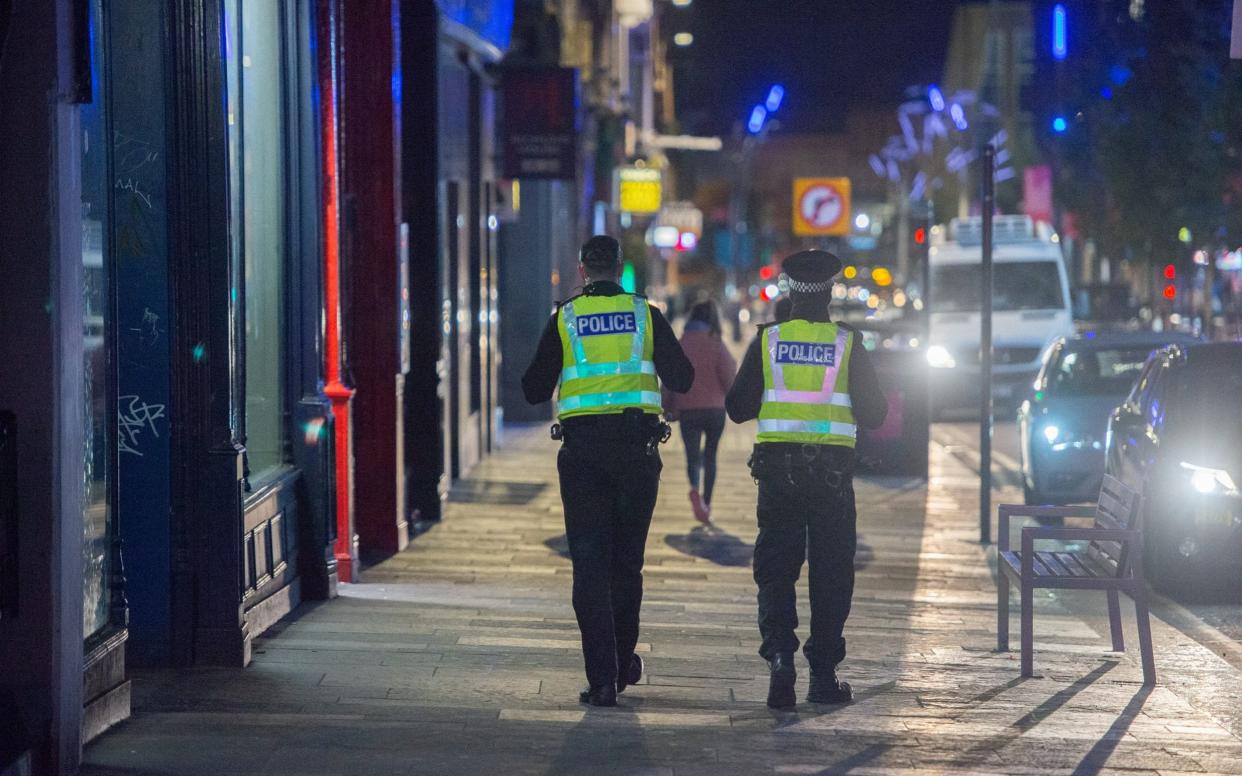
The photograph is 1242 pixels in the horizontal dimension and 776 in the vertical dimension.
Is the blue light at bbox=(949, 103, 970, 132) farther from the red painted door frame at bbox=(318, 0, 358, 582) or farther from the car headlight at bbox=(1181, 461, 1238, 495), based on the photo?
the red painted door frame at bbox=(318, 0, 358, 582)

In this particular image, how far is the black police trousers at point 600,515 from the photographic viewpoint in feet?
23.8

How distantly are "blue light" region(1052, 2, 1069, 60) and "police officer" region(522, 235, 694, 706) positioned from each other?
208ft

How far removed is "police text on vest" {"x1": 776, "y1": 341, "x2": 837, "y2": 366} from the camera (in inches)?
293

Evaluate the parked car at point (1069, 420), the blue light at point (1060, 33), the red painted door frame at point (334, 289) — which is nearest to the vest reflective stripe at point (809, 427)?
the red painted door frame at point (334, 289)

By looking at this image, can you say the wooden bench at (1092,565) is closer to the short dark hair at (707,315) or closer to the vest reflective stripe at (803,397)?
the vest reflective stripe at (803,397)

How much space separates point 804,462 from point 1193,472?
452 centimetres

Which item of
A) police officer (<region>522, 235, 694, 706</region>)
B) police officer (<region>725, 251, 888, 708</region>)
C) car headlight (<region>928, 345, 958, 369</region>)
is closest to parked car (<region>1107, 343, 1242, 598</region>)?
police officer (<region>725, 251, 888, 708</region>)

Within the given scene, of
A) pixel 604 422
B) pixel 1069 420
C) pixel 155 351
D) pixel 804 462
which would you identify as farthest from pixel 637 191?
pixel 604 422

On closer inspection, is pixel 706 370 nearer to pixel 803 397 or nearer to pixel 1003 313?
pixel 803 397

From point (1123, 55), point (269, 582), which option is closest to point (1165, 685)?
point (269, 582)

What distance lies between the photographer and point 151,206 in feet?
25.6

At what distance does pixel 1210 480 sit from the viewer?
35.8 ft

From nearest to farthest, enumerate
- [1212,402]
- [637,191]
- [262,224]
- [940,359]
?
1. [262,224]
2. [1212,402]
3. [940,359]
4. [637,191]

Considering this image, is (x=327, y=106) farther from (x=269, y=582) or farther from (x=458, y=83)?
(x=458, y=83)
